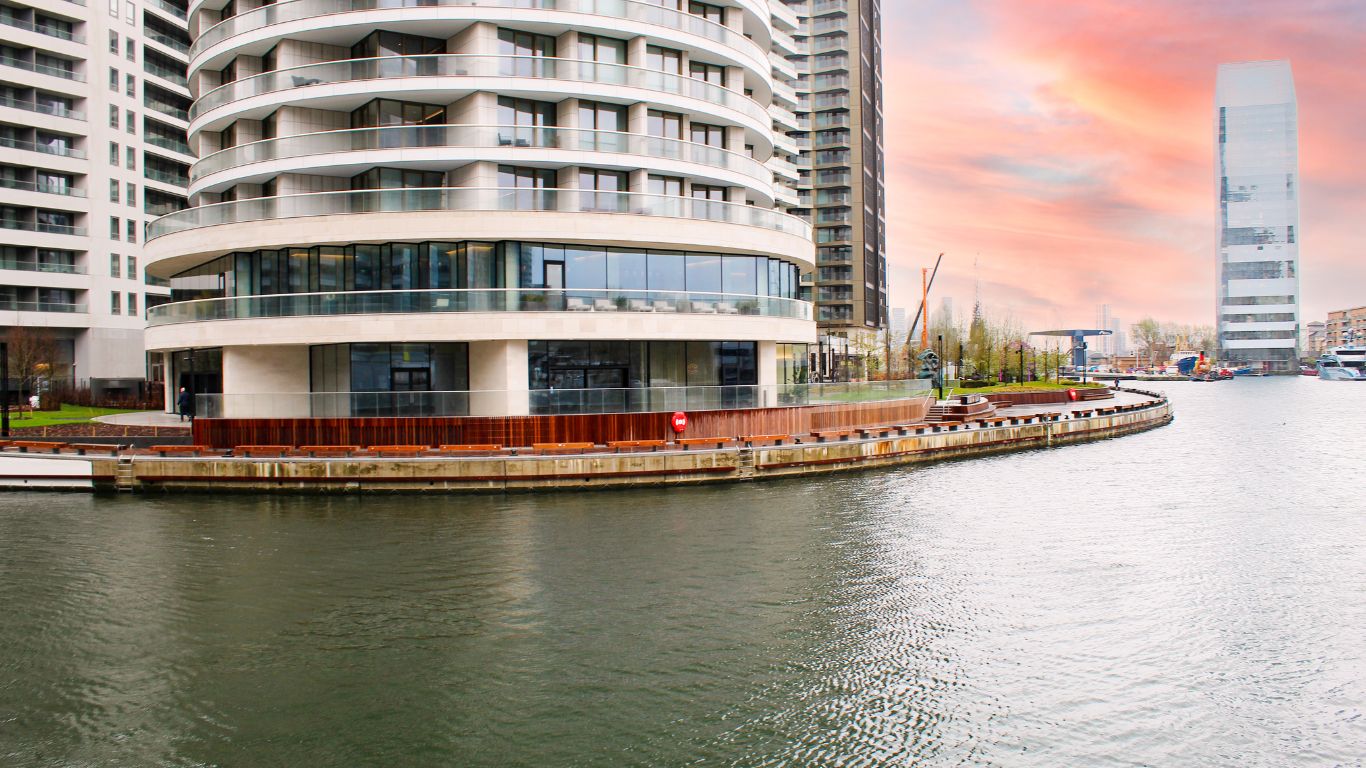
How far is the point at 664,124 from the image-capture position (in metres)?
40.4

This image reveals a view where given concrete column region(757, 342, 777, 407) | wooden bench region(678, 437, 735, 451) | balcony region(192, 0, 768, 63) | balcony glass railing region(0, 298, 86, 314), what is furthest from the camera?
balcony glass railing region(0, 298, 86, 314)

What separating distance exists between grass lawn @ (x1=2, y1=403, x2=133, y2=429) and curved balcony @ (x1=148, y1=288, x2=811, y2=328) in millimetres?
13379

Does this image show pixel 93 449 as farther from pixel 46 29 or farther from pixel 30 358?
pixel 46 29

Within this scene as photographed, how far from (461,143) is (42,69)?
56.7m

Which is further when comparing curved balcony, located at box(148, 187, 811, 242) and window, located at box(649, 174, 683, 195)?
window, located at box(649, 174, 683, 195)

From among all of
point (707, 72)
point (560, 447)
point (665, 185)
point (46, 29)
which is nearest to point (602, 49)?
point (665, 185)

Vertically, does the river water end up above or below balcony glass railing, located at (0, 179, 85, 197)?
below

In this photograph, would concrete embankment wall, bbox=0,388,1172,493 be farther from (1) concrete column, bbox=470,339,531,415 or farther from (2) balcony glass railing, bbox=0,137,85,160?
(2) balcony glass railing, bbox=0,137,85,160

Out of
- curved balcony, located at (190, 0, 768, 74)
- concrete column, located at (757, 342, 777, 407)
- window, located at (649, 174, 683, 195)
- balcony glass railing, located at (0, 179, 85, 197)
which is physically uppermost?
balcony glass railing, located at (0, 179, 85, 197)

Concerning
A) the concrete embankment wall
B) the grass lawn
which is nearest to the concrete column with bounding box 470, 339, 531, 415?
the concrete embankment wall

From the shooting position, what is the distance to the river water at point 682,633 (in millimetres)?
11703

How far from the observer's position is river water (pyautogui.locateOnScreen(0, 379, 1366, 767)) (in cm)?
1170

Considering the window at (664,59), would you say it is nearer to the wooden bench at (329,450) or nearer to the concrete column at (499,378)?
the concrete column at (499,378)

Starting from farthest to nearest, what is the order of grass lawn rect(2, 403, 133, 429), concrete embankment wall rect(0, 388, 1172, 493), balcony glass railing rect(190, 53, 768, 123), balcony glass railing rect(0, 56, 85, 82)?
balcony glass railing rect(0, 56, 85, 82)
grass lawn rect(2, 403, 133, 429)
balcony glass railing rect(190, 53, 768, 123)
concrete embankment wall rect(0, 388, 1172, 493)
